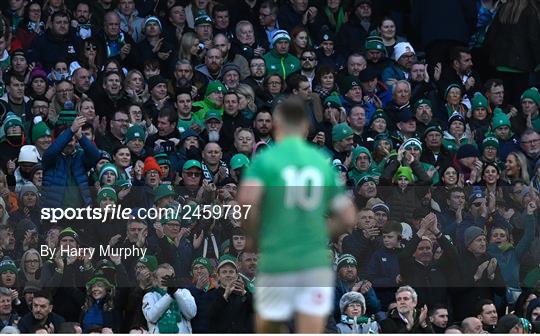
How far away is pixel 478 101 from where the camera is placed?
65.7 ft

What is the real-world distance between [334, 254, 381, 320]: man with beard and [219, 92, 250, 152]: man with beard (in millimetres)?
2221

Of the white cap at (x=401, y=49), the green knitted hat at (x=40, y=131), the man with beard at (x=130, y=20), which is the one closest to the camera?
the green knitted hat at (x=40, y=131)

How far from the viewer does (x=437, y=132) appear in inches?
752

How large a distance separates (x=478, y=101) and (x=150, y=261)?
16.0ft

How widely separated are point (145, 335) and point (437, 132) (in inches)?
185

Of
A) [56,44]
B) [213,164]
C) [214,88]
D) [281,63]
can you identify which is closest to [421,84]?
[281,63]

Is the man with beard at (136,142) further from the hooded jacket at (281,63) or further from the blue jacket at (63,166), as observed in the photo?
the hooded jacket at (281,63)

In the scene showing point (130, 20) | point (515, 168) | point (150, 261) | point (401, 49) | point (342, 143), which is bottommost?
point (150, 261)

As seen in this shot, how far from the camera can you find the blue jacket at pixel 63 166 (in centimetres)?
1739

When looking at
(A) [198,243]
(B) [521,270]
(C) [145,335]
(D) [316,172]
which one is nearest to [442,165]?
(B) [521,270]

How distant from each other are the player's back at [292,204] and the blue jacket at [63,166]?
248 inches

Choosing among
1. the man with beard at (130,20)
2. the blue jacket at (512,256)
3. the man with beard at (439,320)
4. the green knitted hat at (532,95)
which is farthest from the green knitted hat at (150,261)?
the green knitted hat at (532,95)

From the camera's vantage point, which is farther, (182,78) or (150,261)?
(182,78)

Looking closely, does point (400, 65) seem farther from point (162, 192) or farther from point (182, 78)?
point (162, 192)
